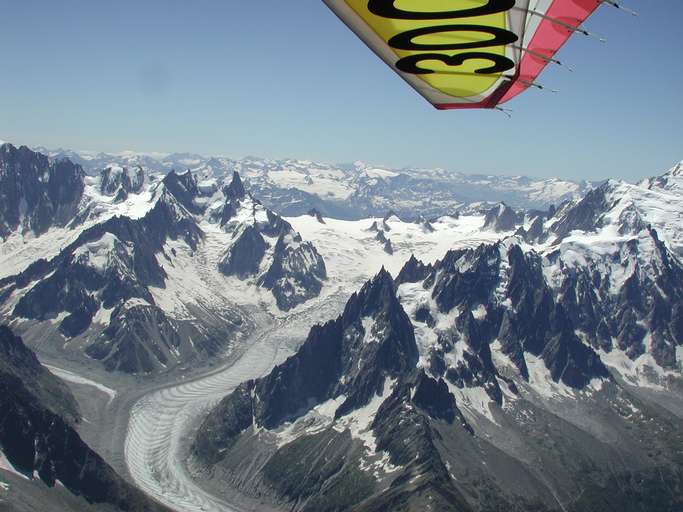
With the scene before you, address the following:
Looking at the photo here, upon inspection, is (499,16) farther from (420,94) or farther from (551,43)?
(420,94)

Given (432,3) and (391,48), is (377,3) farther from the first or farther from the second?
(391,48)

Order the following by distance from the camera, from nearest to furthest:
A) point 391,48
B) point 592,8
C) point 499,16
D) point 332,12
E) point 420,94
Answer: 1. point 592,8
2. point 499,16
3. point 332,12
4. point 391,48
5. point 420,94

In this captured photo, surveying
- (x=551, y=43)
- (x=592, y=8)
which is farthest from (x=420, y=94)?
(x=592, y=8)

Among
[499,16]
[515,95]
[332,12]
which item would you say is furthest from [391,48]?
[515,95]

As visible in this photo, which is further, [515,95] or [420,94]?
[420,94]

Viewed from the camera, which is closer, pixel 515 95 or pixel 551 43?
pixel 551 43

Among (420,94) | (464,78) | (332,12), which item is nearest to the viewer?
(332,12)
